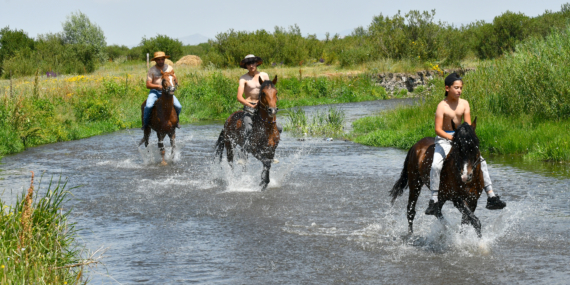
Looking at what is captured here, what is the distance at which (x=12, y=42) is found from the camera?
48.2 m

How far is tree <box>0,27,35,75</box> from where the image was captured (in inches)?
1844

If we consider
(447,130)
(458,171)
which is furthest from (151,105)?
(458,171)

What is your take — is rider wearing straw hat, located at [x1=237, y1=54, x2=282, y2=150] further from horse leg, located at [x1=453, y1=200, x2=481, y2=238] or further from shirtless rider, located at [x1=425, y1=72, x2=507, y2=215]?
horse leg, located at [x1=453, y1=200, x2=481, y2=238]

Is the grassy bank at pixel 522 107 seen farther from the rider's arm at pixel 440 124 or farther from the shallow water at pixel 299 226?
the rider's arm at pixel 440 124

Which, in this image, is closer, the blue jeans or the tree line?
the blue jeans

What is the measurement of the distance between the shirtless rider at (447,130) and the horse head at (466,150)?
31cm

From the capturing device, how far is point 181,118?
1031 inches

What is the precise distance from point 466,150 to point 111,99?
22.0 m

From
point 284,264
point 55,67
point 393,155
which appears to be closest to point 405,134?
point 393,155

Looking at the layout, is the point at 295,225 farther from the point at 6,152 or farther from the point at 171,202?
the point at 6,152

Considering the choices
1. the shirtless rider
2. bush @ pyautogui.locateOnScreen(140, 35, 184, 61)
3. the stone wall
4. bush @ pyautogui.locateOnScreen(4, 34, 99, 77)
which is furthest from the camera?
bush @ pyautogui.locateOnScreen(140, 35, 184, 61)

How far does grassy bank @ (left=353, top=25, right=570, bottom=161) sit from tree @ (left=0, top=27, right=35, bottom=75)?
126ft

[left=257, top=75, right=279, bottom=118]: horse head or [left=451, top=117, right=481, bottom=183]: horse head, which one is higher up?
[left=257, top=75, right=279, bottom=118]: horse head

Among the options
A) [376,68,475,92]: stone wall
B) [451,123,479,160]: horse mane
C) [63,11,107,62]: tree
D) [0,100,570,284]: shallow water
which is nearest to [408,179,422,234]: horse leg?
[0,100,570,284]: shallow water
